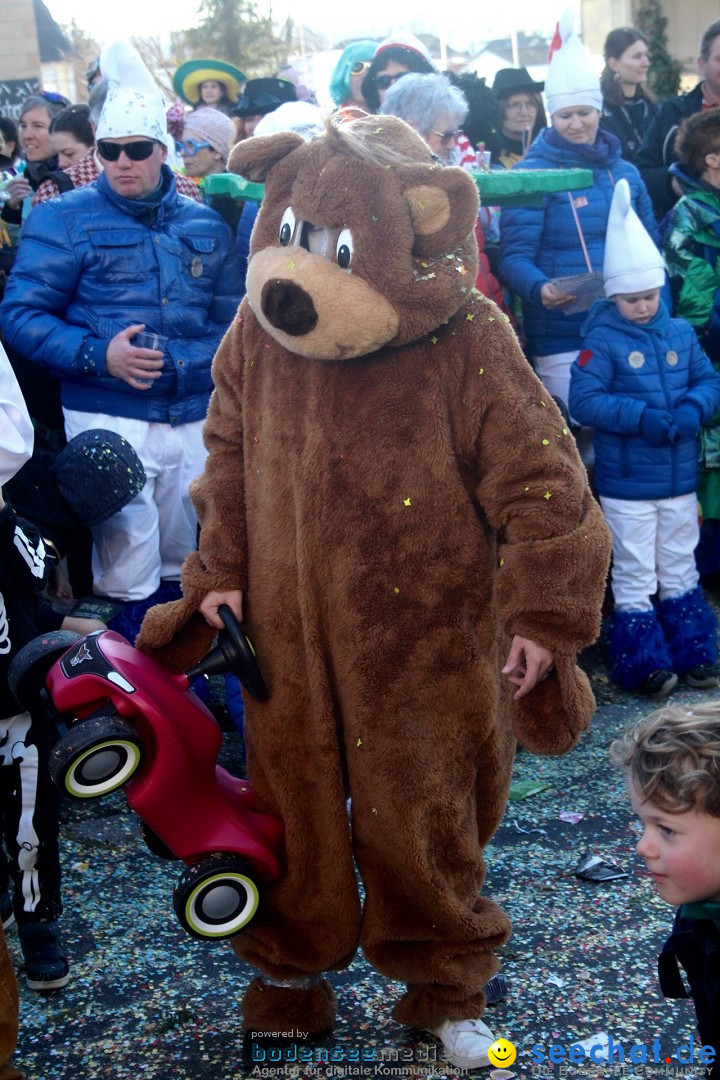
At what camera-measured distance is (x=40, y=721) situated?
2924 mm

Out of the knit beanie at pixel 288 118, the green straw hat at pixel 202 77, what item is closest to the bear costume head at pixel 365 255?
the knit beanie at pixel 288 118

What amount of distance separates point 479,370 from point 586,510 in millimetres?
368

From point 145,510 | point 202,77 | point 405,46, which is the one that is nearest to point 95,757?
point 145,510

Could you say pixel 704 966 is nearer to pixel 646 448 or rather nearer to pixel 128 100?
pixel 646 448

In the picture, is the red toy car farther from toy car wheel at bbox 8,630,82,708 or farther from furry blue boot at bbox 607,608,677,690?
furry blue boot at bbox 607,608,677,690

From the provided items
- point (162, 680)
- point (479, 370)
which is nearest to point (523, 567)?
point (479, 370)

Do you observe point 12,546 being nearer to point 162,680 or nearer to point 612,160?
point 162,680

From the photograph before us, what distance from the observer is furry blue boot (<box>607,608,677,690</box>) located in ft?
15.7

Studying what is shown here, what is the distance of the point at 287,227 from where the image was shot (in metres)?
2.49

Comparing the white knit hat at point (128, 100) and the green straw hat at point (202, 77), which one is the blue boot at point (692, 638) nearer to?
the white knit hat at point (128, 100)

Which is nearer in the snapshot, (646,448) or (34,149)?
(646,448)

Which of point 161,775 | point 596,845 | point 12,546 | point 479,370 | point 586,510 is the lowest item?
point 596,845

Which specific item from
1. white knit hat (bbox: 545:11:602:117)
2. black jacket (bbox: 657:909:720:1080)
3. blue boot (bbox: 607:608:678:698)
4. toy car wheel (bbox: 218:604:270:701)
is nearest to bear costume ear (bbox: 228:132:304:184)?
toy car wheel (bbox: 218:604:270:701)

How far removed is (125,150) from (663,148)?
129 inches
